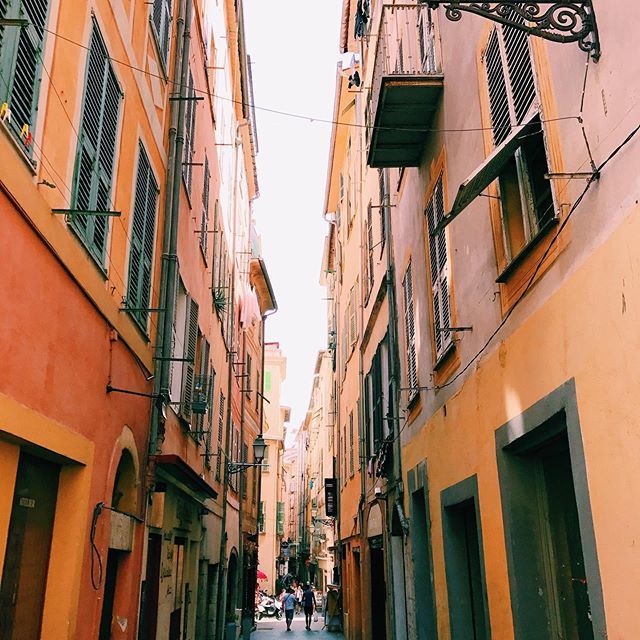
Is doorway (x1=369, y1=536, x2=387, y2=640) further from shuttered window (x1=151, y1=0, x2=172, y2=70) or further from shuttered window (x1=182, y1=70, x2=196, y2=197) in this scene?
shuttered window (x1=151, y1=0, x2=172, y2=70)

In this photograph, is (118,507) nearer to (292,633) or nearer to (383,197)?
(383,197)

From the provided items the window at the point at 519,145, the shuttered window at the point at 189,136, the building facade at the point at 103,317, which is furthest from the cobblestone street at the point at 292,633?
the window at the point at 519,145

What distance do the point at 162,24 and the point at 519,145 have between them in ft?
21.1

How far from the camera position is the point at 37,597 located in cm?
580

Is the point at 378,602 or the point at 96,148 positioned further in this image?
the point at 378,602

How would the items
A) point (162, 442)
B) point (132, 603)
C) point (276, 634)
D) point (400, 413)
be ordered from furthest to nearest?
1. point (276, 634)
2. point (400, 413)
3. point (162, 442)
4. point (132, 603)

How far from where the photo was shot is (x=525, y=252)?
530cm

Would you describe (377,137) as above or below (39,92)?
above

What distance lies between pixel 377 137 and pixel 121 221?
11.5 feet

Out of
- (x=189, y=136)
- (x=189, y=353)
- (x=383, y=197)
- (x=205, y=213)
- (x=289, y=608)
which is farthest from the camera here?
(x=289, y=608)

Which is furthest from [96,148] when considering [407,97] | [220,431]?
[220,431]

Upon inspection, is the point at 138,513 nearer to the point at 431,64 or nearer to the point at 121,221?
the point at 121,221

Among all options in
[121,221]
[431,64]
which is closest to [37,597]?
[121,221]

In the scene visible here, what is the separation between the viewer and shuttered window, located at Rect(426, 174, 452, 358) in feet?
26.7
